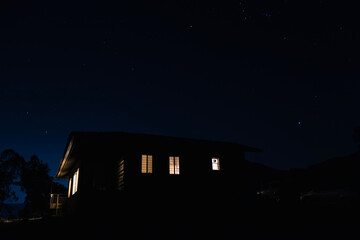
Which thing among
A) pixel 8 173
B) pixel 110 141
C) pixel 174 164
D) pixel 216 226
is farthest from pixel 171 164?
pixel 8 173

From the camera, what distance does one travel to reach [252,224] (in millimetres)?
12742

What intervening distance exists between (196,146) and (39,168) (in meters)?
35.0

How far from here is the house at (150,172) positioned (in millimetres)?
14203

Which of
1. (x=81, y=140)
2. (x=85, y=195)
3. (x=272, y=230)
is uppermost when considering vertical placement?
(x=81, y=140)

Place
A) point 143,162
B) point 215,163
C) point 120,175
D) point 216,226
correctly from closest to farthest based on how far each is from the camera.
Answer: point 216,226 < point 143,162 < point 120,175 < point 215,163

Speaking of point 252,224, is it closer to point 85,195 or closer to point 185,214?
point 185,214

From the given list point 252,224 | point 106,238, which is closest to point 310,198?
point 252,224

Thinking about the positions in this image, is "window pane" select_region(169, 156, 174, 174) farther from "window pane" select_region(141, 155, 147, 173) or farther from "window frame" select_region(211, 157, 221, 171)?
"window frame" select_region(211, 157, 221, 171)

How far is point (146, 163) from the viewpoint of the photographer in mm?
16094

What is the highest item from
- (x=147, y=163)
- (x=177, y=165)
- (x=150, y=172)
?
(x=147, y=163)

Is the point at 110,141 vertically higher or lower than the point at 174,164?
higher

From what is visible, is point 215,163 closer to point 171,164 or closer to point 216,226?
point 171,164

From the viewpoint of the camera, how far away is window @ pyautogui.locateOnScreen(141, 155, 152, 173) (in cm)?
1594

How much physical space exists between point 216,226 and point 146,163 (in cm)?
579
